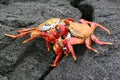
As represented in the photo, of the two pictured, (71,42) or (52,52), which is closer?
(71,42)

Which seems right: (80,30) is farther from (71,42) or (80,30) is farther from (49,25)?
(49,25)

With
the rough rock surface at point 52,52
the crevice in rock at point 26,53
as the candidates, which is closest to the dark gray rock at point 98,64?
the rough rock surface at point 52,52

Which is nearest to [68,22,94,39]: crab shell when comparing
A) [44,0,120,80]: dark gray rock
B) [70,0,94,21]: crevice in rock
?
[44,0,120,80]: dark gray rock

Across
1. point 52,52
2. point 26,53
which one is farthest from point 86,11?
point 26,53

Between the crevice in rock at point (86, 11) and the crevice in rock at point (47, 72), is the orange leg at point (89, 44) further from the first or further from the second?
the crevice in rock at point (86, 11)

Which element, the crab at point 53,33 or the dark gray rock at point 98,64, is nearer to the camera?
the dark gray rock at point 98,64

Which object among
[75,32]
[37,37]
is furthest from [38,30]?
[75,32]

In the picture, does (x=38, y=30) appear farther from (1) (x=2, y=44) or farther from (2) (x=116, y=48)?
(2) (x=116, y=48)

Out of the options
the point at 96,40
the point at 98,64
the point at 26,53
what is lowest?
the point at 26,53
